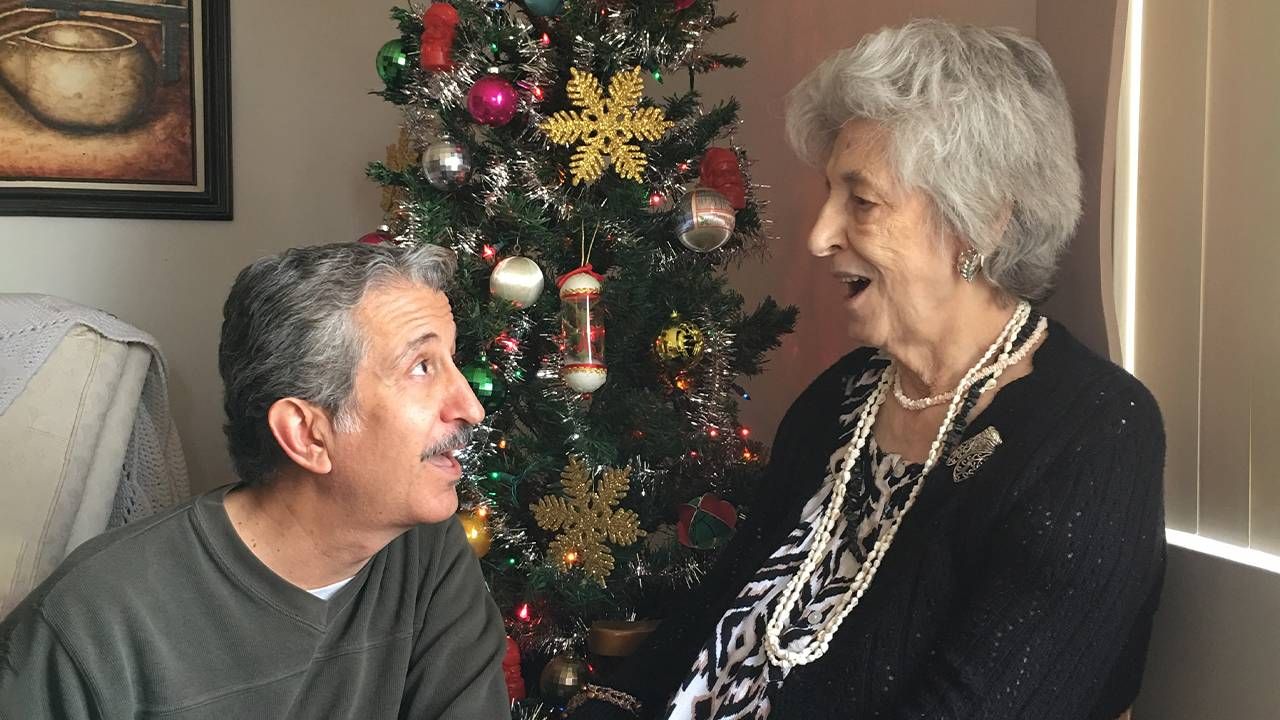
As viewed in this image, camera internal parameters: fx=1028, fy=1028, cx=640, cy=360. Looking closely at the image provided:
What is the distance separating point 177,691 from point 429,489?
1.19 ft

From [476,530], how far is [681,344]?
0.48m

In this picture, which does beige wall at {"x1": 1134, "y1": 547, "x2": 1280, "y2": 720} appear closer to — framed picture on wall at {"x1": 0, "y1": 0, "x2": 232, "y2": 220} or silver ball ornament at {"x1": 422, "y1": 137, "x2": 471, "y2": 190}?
silver ball ornament at {"x1": 422, "y1": 137, "x2": 471, "y2": 190}

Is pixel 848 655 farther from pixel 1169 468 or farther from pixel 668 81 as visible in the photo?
pixel 668 81

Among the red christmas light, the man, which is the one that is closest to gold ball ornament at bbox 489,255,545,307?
the red christmas light

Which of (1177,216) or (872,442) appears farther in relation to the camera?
(872,442)

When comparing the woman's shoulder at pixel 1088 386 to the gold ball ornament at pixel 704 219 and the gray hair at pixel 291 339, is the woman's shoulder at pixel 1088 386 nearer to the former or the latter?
the gold ball ornament at pixel 704 219

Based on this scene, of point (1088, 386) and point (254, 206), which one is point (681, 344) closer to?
point (1088, 386)

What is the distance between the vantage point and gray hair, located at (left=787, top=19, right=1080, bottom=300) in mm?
1346

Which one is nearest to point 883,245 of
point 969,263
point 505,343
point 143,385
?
point 969,263

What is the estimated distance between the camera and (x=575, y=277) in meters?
1.72

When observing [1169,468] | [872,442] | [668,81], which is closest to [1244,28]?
[1169,468]

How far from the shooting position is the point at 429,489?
1299 mm

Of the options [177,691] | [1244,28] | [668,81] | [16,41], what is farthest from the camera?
[668,81]

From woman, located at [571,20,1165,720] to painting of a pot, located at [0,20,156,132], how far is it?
67.9 inches
